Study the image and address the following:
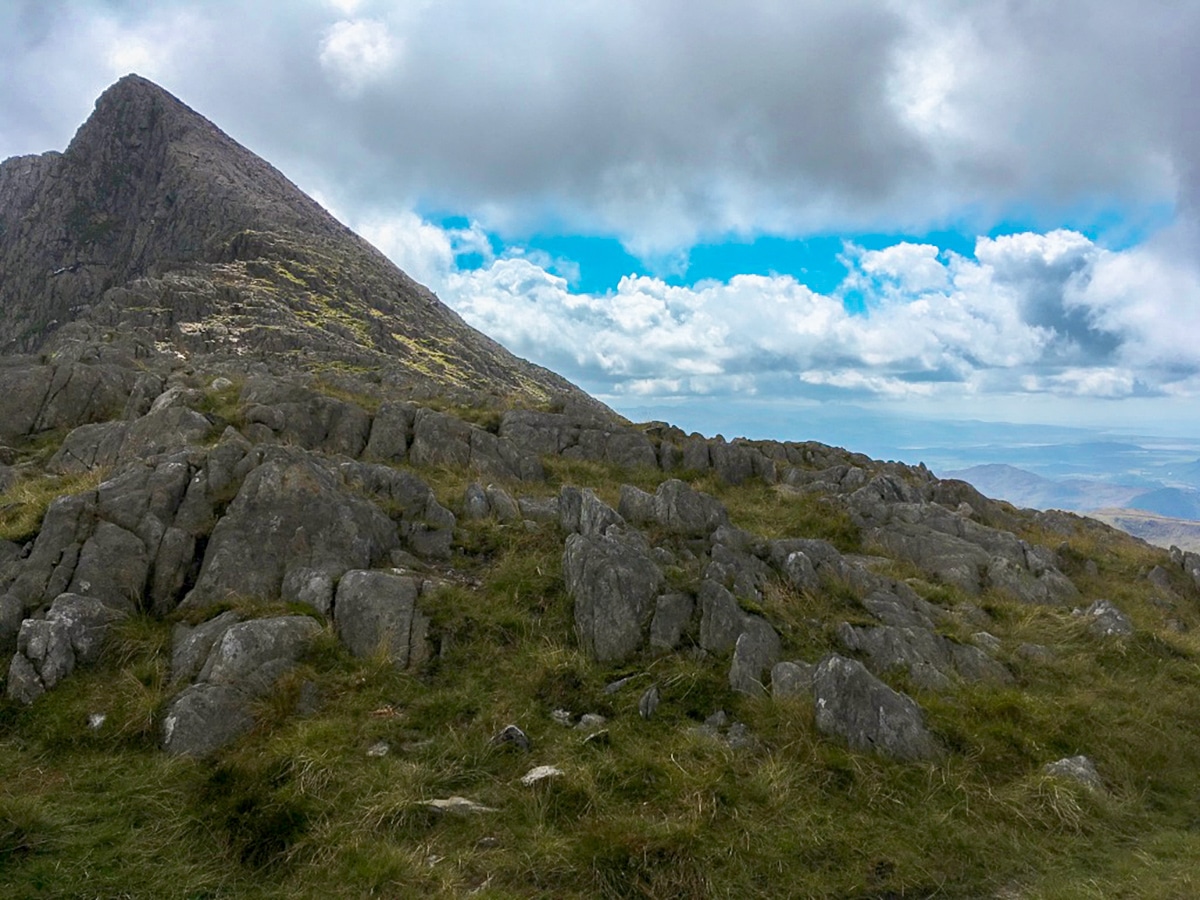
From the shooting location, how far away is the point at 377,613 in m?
10.1

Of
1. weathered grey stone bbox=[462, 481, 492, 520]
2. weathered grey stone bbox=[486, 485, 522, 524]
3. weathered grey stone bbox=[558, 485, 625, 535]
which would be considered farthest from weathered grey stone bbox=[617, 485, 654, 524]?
weathered grey stone bbox=[462, 481, 492, 520]

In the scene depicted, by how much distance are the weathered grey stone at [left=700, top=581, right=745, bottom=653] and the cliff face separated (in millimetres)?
29643

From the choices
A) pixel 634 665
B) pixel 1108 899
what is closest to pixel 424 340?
pixel 634 665

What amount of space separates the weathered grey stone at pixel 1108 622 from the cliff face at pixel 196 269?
1201 inches

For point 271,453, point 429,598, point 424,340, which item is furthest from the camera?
point 424,340

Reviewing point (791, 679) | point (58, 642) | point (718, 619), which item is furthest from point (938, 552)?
point (58, 642)

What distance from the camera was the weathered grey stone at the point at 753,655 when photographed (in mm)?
9377

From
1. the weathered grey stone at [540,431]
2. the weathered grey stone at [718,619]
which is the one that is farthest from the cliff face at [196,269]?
the weathered grey stone at [718,619]

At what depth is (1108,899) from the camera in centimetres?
622

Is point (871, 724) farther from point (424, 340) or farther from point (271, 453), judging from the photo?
point (424, 340)

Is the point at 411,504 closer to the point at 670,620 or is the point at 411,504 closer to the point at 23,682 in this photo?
the point at 670,620

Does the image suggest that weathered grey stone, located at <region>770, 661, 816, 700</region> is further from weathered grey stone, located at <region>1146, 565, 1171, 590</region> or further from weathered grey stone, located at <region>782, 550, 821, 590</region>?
weathered grey stone, located at <region>1146, 565, 1171, 590</region>

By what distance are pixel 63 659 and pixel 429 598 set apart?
16.2ft

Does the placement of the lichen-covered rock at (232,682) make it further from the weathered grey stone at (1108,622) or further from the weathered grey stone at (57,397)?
the weathered grey stone at (57,397)
